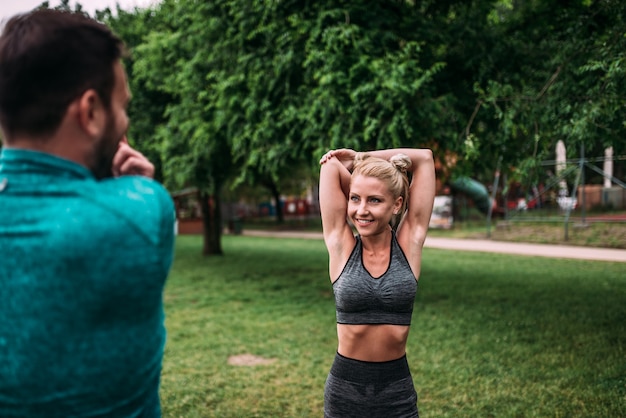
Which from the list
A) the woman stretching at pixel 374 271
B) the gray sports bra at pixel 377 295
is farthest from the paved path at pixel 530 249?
the gray sports bra at pixel 377 295

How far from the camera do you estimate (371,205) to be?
2586 millimetres

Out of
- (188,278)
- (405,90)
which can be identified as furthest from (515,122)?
(188,278)

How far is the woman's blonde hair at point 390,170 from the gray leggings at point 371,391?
2.61ft

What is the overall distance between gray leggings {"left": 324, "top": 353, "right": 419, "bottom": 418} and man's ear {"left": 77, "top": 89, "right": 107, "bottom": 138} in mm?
1717

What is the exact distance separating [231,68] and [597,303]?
281 inches

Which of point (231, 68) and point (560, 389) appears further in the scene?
point (231, 68)

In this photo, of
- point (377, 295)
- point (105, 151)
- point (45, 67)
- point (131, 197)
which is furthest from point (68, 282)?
point (377, 295)

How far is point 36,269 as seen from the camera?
1131 millimetres

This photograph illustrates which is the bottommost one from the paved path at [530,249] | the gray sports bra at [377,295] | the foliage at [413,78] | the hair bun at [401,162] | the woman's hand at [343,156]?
the paved path at [530,249]

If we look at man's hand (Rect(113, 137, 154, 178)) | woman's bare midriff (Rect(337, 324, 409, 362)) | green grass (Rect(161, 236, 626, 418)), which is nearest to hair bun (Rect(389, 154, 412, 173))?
woman's bare midriff (Rect(337, 324, 409, 362))

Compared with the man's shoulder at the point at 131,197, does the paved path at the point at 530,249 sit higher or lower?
lower

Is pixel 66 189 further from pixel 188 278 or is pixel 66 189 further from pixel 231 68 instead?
pixel 188 278

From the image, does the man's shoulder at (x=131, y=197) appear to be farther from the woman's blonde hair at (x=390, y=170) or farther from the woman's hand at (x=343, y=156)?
the woman's hand at (x=343, y=156)

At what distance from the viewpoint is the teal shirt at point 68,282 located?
1.13 meters
